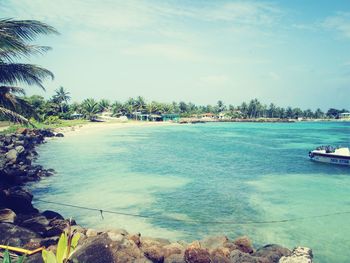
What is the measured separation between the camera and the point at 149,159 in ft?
94.5

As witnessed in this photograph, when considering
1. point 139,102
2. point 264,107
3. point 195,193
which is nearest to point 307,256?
point 195,193

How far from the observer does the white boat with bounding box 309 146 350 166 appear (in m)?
26.4

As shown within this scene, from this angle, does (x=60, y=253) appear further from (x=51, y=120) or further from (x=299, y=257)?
(x=51, y=120)

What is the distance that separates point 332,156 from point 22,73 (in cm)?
2528

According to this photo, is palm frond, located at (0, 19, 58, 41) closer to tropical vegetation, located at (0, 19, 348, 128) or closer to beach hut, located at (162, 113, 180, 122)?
tropical vegetation, located at (0, 19, 348, 128)

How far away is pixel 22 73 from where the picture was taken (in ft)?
38.1

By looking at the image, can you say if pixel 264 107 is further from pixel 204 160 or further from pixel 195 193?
pixel 195 193

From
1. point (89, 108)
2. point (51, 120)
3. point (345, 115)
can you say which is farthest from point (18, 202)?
point (345, 115)

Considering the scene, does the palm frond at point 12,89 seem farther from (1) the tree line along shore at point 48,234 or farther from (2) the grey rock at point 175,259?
(2) the grey rock at point 175,259

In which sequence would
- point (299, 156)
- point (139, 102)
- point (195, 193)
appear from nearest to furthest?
point (195, 193) → point (299, 156) → point (139, 102)

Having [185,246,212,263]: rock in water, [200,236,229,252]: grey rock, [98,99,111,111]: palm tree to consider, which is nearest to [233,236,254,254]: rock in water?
[200,236,229,252]: grey rock

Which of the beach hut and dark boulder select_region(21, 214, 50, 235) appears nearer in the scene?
dark boulder select_region(21, 214, 50, 235)

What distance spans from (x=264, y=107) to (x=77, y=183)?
142341mm

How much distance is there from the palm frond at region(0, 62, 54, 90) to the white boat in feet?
79.5
